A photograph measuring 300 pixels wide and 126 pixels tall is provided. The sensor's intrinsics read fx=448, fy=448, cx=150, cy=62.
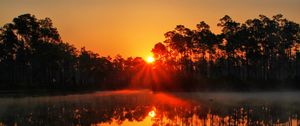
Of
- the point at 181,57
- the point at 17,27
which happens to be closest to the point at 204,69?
the point at 181,57

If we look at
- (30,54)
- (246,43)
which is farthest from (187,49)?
(30,54)

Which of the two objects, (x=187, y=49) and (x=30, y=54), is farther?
(x=187, y=49)

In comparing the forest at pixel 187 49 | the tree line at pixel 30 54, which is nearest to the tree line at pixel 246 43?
the forest at pixel 187 49

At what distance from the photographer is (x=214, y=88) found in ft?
247

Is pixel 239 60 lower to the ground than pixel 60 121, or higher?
higher

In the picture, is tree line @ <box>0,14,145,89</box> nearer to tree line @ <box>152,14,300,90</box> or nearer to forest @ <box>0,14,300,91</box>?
forest @ <box>0,14,300,91</box>

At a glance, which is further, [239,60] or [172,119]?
[239,60]

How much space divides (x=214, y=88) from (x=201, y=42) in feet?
99.6

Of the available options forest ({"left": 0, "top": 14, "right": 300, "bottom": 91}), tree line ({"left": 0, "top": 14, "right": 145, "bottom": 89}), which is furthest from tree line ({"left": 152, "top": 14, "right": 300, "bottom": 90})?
tree line ({"left": 0, "top": 14, "right": 145, "bottom": 89})

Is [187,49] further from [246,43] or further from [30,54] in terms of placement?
[30,54]

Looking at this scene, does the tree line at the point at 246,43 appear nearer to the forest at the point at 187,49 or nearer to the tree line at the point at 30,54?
the forest at the point at 187,49

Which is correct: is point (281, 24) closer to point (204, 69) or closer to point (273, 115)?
point (204, 69)

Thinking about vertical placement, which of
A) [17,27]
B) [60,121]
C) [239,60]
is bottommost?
[60,121]

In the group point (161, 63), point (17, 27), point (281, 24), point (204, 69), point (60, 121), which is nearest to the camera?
point (60, 121)
